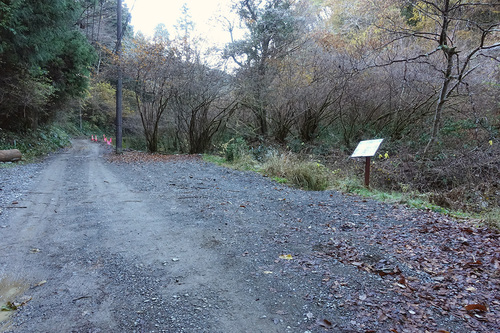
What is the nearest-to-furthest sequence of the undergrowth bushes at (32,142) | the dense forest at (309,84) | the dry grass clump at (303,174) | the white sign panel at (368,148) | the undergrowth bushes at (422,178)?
the undergrowth bushes at (422,178), the white sign panel at (368,148), the dry grass clump at (303,174), the dense forest at (309,84), the undergrowth bushes at (32,142)

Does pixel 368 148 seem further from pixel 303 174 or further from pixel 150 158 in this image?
pixel 150 158

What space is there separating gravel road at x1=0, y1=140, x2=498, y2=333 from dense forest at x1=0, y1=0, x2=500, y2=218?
3552 mm

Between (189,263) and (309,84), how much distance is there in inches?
425

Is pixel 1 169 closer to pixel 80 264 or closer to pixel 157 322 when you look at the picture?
pixel 80 264

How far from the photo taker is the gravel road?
2186 millimetres

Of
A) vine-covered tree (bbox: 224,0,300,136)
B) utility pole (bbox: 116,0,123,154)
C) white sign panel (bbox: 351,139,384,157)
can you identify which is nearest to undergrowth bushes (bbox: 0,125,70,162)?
utility pole (bbox: 116,0,123,154)

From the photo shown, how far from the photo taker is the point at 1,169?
8398mm

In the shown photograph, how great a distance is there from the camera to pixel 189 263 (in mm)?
3045

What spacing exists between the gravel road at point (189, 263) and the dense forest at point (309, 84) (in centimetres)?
355

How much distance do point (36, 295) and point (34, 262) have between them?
0.75m

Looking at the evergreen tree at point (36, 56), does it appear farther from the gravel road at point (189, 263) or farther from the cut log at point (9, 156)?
the gravel road at point (189, 263)

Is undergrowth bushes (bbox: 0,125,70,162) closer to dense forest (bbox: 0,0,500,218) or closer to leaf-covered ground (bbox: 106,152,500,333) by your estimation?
dense forest (bbox: 0,0,500,218)

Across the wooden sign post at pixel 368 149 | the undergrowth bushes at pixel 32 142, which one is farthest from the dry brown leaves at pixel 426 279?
the undergrowth bushes at pixel 32 142

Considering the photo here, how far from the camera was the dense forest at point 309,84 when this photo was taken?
8.21 metres
